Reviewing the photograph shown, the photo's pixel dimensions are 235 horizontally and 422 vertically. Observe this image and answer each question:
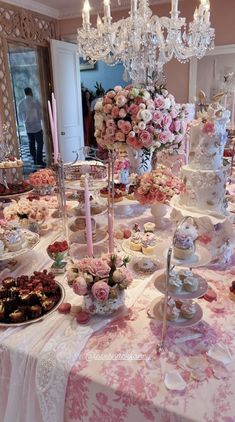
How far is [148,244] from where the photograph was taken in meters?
1.35

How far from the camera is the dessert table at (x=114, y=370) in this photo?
724 millimetres

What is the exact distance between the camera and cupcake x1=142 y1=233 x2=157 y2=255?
52.3 inches

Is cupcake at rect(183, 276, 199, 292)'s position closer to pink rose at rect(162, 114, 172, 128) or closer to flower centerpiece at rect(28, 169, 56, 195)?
pink rose at rect(162, 114, 172, 128)

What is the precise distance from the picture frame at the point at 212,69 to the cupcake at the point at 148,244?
3.24 m

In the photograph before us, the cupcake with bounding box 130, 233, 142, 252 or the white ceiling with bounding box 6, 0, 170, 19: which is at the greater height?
the white ceiling with bounding box 6, 0, 170, 19

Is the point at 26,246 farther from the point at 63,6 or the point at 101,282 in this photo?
the point at 63,6

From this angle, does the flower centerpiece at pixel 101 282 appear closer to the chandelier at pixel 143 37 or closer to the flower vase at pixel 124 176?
the flower vase at pixel 124 176

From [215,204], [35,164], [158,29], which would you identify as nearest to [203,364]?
[215,204]

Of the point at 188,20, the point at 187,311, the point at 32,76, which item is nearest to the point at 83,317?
the point at 187,311

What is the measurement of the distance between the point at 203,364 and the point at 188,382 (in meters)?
0.07

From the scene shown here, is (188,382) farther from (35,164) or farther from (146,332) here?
(35,164)

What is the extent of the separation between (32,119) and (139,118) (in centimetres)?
400

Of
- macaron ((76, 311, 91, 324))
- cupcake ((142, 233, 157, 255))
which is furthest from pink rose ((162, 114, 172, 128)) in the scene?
macaron ((76, 311, 91, 324))

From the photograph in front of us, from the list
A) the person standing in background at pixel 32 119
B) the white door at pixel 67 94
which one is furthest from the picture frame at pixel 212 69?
the person standing in background at pixel 32 119
